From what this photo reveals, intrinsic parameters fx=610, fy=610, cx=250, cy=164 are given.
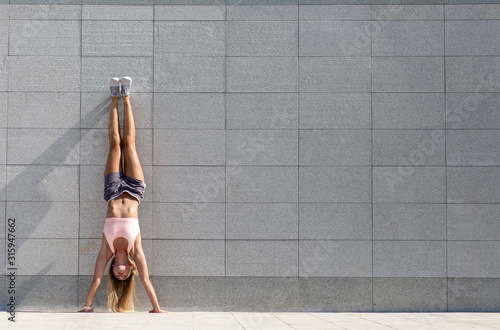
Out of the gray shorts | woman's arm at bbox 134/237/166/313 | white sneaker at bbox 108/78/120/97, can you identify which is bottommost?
woman's arm at bbox 134/237/166/313

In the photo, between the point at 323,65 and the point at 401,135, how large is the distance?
180cm

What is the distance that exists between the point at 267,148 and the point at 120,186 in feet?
8.37

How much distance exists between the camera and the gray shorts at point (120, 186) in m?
9.91

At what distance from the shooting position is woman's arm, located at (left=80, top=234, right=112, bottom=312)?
380 inches

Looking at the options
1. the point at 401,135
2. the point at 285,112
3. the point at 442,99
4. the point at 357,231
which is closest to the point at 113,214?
the point at 285,112

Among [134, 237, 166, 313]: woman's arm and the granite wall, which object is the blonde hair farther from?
the granite wall

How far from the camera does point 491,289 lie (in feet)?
33.8

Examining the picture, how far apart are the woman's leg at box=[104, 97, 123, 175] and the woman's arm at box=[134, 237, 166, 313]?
1250mm

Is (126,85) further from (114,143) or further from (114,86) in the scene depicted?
(114,143)

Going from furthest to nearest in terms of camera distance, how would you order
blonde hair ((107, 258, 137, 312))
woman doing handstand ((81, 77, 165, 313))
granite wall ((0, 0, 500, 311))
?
granite wall ((0, 0, 500, 311)) < blonde hair ((107, 258, 137, 312)) < woman doing handstand ((81, 77, 165, 313))

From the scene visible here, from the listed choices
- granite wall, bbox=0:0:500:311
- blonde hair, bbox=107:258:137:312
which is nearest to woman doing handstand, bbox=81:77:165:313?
blonde hair, bbox=107:258:137:312

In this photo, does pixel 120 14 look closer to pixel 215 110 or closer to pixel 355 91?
pixel 215 110

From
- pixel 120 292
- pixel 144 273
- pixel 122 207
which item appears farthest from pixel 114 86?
pixel 120 292
